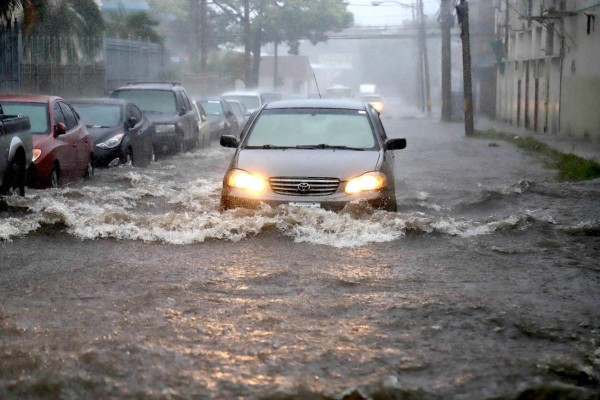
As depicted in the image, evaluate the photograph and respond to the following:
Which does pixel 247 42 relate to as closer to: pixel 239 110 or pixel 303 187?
pixel 239 110

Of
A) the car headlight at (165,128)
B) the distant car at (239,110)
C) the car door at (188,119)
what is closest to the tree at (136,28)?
the distant car at (239,110)

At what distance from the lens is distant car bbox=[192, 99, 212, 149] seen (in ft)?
86.6

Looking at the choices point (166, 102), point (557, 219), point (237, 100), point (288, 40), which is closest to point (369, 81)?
point (288, 40)

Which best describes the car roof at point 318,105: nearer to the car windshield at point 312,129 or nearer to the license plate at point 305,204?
the car windshield at point 312,129

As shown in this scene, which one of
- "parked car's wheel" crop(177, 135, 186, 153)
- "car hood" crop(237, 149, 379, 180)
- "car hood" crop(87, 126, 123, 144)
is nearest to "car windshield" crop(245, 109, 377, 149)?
"car hood" crop(237, 149, 379, 180)

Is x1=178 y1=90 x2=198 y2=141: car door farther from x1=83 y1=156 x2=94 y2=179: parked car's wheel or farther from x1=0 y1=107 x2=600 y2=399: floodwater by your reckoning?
x1=0 y1=107 x2=600 y2=399: floodwater

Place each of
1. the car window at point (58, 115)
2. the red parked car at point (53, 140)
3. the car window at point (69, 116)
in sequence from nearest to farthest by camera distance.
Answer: the red parked car at point (53, 140)
the car window at point (58, 115)
the car window at point (69, 116)

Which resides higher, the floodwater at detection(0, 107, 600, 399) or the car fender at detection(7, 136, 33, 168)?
the car fender at detection(7, 136, 33, 168)

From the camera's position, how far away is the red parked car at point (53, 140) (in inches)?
559

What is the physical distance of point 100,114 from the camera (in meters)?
19.5

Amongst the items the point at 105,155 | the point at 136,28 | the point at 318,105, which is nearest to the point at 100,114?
the point at 105,155

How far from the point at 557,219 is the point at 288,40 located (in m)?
60.9

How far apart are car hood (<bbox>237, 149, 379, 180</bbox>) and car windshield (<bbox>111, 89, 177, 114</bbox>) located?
42.3ft

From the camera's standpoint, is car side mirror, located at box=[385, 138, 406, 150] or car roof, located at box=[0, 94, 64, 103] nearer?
car side mirror, located at box=[385, 138, 406, 150]
